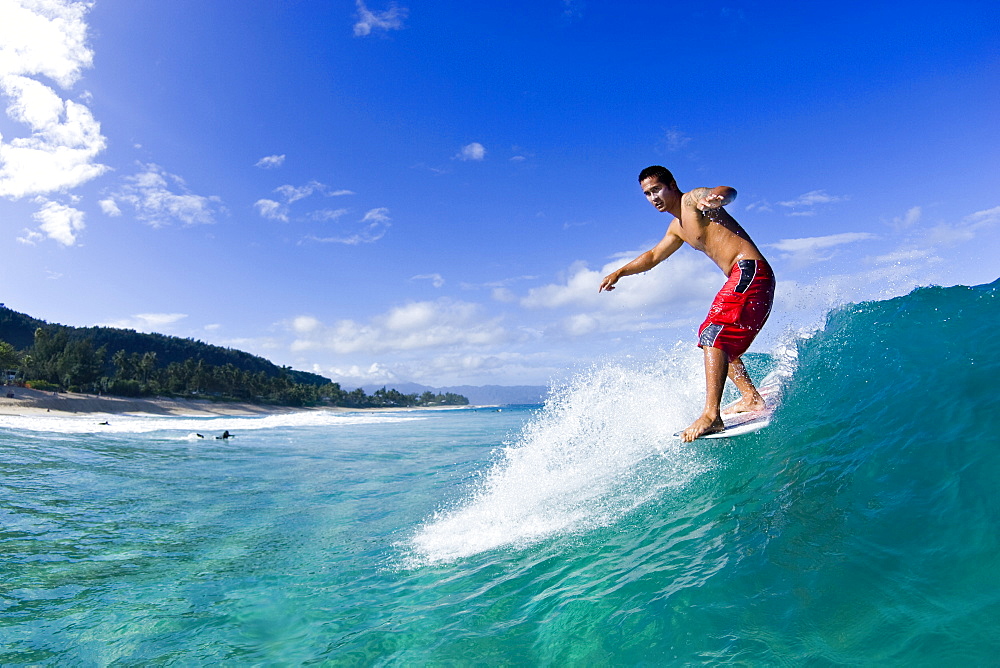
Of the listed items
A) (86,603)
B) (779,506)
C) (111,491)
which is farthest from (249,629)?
(111,491)

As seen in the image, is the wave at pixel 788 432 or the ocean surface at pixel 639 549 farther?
the wave at pixel 788 432

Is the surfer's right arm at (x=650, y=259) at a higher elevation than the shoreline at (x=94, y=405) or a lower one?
higher

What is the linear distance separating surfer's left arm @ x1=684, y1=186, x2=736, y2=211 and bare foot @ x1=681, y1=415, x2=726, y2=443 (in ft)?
6.60

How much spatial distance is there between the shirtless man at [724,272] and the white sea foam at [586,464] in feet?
4.20

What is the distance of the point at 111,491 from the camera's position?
10094mm

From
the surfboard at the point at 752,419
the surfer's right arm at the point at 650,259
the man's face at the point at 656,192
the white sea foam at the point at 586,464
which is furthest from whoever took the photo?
the surfer's right arm at the point at 650,259

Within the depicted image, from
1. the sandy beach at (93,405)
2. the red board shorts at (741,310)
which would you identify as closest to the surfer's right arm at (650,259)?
the red board shorts at (741,310)

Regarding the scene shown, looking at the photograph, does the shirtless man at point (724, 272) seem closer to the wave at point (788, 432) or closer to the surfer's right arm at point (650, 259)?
the surfer's right arm at point (650, 259)

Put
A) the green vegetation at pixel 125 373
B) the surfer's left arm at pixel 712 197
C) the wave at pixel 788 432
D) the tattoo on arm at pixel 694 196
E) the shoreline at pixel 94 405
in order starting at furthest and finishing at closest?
the green vegetation at pixel 125 373, the shoreline at pixel 94 405, the tattoo on arm at pixel 694 196, the surfer's left arm at pixel 712 197, the wave at pixel 788 432

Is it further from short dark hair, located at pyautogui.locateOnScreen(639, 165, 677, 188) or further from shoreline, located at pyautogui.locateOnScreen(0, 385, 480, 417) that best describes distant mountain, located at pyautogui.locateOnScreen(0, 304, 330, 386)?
short dark hair, located at pyautogui.locateOnScreen(639, 165, 677, 188)

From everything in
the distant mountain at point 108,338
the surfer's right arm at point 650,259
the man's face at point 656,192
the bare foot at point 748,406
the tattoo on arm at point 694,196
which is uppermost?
the distant mountain at point 108,338

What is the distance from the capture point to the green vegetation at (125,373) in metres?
89.1

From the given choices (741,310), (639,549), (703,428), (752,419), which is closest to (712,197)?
(741,310)

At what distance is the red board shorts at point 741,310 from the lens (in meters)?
4.68
